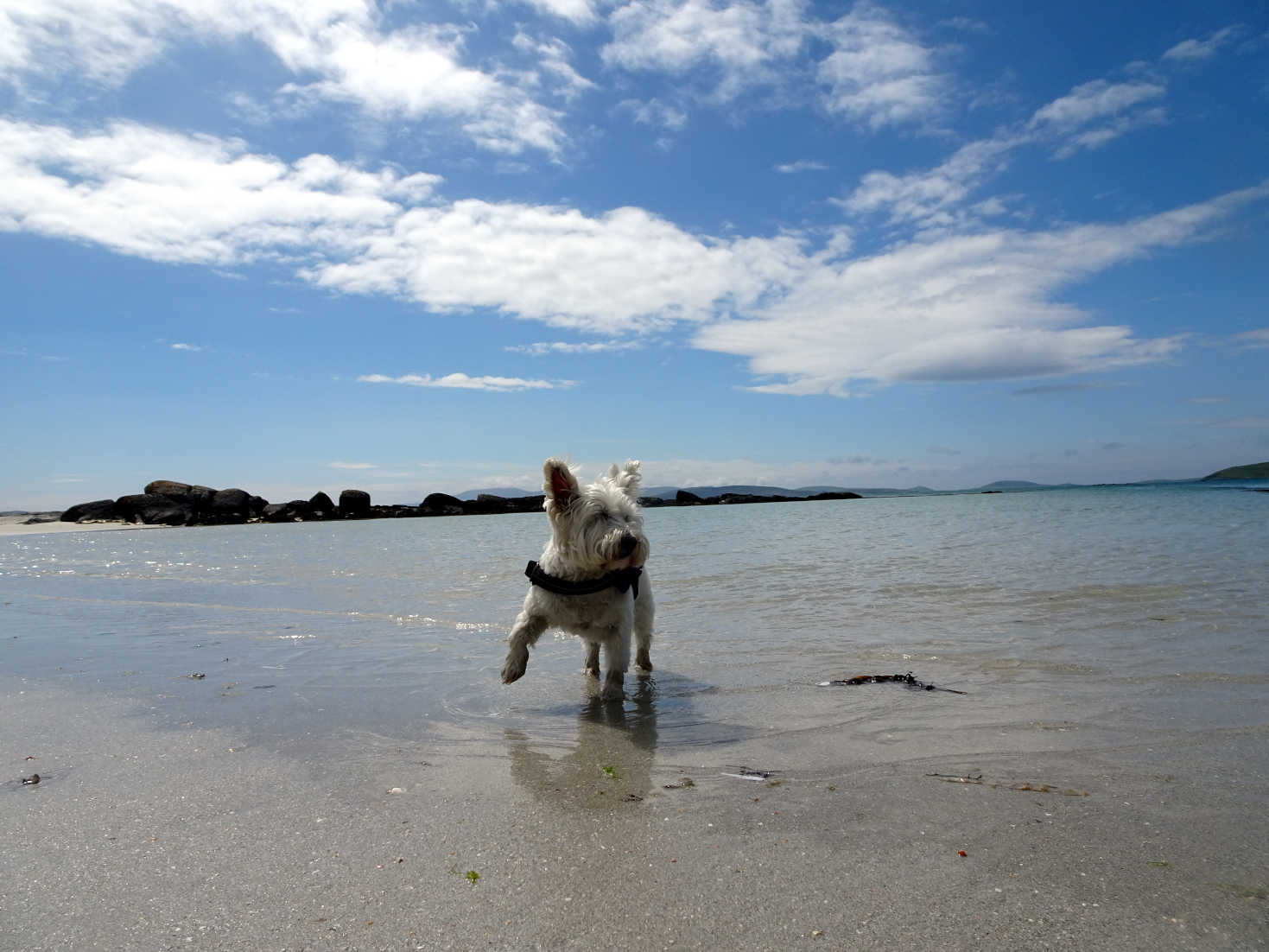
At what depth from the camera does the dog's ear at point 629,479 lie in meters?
6.58

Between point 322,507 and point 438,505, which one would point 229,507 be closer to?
point 322,507

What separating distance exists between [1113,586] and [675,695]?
301 inches

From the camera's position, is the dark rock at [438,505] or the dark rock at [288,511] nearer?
the dark rock at [288,511]

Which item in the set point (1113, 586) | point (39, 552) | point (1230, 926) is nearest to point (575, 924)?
point (1230, 926)

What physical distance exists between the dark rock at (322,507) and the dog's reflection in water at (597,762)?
5929 centimetres

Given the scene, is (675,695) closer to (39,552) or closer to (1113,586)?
(1113,586)

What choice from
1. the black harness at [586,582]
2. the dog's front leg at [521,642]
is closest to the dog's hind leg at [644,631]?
the black harness at [586,582]

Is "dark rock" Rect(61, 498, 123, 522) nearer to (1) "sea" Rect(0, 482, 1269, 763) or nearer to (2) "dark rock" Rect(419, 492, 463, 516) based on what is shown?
(2) "dark rock" Rect(419, 492, 463, 516)

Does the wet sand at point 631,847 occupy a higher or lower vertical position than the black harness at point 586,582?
lower

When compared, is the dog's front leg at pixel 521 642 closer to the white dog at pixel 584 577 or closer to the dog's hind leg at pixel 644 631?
the white dog at pixel 584 577

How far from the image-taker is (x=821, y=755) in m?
4.44

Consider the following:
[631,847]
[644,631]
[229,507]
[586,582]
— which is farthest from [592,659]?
[229,507]

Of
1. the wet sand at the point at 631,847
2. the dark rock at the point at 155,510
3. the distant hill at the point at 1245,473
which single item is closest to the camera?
the wet sand at the point at 631,847

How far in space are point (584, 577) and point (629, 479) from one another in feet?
3.13
